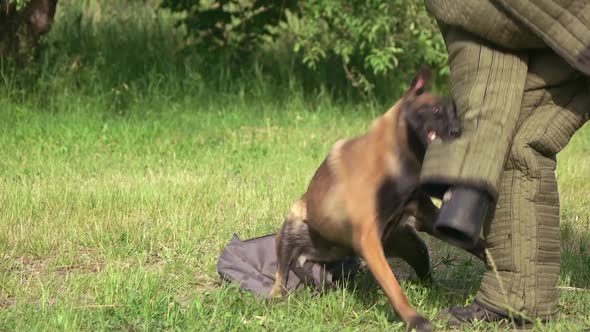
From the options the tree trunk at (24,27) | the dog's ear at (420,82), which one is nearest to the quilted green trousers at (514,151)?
the dog's ear at (420,82)

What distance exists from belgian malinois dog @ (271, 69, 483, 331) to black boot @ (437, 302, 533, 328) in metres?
0.30

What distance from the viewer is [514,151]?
416cm

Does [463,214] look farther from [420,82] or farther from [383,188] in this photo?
[420,82]

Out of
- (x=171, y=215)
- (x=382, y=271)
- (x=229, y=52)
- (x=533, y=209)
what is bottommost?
(x=229, y=52)

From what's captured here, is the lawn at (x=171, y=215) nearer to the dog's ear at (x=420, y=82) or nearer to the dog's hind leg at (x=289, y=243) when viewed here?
the dog's hind leg at (x=289, y=243)

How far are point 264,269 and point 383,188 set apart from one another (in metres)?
0.99

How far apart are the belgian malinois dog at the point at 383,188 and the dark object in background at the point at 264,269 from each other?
0.56ft

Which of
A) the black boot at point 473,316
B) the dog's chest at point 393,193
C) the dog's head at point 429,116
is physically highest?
the dog's head at point 429,116

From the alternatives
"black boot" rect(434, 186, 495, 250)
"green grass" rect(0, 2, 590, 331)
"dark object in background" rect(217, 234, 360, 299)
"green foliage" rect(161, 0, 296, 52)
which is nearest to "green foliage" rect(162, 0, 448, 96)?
"green foliage" rect(161, 0, 296, 52)

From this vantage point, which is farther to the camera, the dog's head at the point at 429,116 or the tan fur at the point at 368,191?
the tan fur at the point at 368,191

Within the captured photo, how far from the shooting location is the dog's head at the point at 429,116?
4.15 metres

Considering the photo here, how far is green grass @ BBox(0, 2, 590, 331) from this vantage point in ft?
15.1

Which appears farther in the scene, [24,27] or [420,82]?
[24,27]

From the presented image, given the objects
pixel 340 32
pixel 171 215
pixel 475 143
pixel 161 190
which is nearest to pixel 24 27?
pixel 340 32
